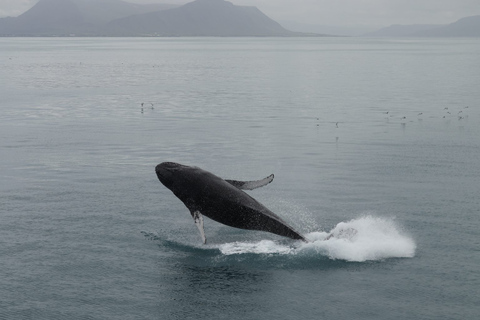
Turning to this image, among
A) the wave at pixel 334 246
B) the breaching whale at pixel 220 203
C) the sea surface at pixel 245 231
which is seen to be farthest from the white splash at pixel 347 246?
the breaching whale at pixel 220 203

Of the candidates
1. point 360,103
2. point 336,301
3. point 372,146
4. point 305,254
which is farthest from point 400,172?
point 360,103

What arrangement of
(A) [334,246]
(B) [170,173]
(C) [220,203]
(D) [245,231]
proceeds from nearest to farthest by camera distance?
(C) [220,203] < (A) [334,246] < (B) [170,173] < (D) [245,231]

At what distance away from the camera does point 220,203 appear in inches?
1085

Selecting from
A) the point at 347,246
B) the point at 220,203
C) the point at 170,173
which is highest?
the point at 170,173

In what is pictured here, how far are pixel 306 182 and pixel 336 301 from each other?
733 inches

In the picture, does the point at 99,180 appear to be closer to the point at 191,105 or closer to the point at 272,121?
the point at 272,121

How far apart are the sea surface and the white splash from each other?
0.10 meters

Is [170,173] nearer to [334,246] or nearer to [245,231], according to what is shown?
[245,231]

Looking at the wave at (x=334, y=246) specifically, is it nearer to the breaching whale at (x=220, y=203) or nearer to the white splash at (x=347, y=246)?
the white splash at (x=347, y=246)

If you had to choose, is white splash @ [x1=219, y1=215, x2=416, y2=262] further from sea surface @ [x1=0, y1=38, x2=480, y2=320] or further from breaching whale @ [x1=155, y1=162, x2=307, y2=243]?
breaching whale @ [x1=155, y1=162, x2=307, y2=243]

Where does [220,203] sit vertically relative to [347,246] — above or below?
above

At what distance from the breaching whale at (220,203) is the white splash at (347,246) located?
789mm

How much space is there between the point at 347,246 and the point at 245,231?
216 inches

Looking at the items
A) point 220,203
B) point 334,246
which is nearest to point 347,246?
point 334,246
